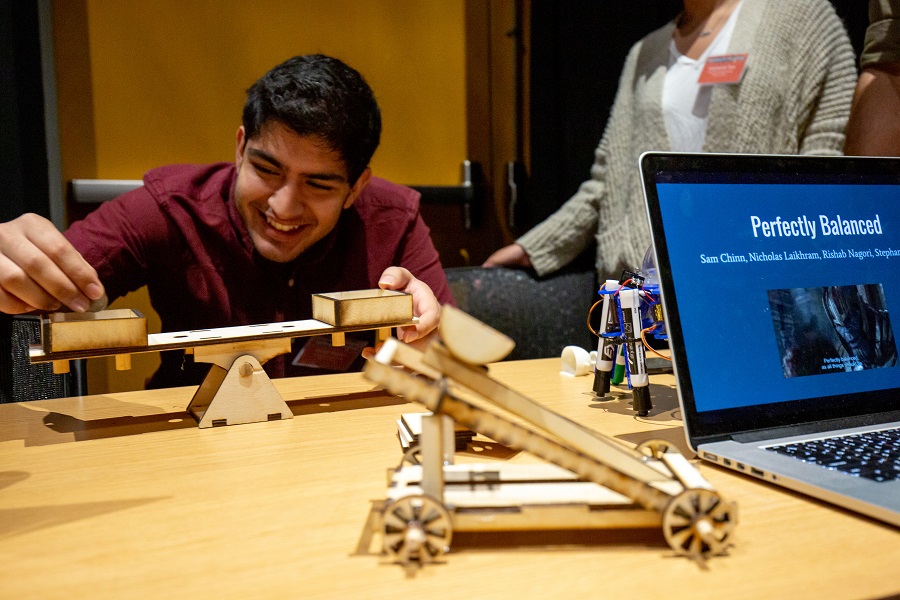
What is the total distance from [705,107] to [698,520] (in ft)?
5.18

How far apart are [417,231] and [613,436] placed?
92 cm

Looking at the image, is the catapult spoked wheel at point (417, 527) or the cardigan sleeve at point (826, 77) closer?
the catapult spoked wheel at point (417, 527)

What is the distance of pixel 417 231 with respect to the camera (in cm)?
162

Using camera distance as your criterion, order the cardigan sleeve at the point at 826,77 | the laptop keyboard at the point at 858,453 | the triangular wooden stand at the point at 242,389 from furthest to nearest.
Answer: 1. the cardigan sleeve at the point at 826,77
2. the triangular wooden stand at the point at 242,389
3. the laptop keyboard at the point at 858,453

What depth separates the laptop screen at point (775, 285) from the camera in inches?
27.3

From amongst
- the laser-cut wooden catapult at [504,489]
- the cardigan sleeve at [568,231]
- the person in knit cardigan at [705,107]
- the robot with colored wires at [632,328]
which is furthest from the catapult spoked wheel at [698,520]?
the cardigan sleeve at [568,231]

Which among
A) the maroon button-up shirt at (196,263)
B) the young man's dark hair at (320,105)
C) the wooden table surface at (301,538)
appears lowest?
the wooden table surface at (301,538)

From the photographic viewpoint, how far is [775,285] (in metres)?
0.74

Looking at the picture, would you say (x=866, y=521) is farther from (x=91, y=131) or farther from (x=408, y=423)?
(x=91, y=131)

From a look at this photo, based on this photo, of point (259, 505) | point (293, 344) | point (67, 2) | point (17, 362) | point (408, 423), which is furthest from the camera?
point (67, 2)

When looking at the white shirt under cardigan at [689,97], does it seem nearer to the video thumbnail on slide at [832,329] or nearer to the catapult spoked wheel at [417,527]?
the video thumbnail on slide at [832,329]

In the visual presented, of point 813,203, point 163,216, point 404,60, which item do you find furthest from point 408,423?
point 404,60

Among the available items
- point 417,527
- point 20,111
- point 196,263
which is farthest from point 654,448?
point 20,111

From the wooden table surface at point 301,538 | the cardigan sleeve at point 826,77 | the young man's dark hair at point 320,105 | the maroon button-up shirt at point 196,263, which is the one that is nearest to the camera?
the wooden table surface at point 301,538
